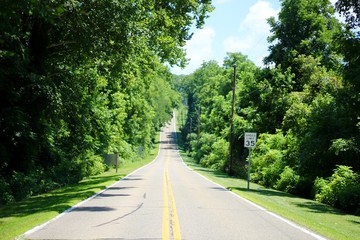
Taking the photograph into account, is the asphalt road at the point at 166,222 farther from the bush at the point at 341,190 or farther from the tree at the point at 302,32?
the tree at the point at 302,32

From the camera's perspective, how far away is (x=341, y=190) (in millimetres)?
18062

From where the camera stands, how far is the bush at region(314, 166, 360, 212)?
16.9m

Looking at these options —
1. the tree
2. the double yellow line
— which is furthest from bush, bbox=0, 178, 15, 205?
the tree

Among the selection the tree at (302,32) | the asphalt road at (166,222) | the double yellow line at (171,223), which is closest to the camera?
the double yellow line at (171,223)

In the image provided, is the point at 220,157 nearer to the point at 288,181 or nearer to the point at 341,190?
the point at 288,181

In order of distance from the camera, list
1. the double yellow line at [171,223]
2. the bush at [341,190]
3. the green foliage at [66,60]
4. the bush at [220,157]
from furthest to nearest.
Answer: the bush at [220,157] < the bush at [341,190] < the green foliage at [66,60] < the double yellow line at [171,223]

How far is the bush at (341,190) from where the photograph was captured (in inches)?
666

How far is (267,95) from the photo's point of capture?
4025 cm

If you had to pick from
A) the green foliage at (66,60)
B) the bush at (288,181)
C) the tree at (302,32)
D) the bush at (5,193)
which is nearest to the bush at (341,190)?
the bush at (288,181)

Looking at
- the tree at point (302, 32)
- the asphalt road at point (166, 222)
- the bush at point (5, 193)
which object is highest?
the tree at point (302, 32)

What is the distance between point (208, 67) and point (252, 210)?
101m

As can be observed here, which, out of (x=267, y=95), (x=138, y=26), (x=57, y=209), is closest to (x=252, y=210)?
(x=57, y=209)

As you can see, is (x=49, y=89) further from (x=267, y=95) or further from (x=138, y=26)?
(x=267, y=95)


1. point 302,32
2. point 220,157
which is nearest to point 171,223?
point 302,32
